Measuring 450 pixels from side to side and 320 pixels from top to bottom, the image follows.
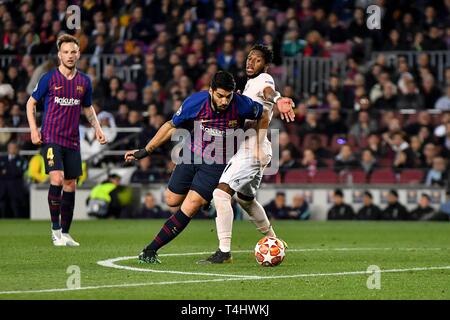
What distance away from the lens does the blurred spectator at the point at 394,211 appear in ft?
71.5

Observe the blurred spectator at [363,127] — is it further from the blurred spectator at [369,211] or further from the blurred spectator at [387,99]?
the blurred spectator at [369,211]

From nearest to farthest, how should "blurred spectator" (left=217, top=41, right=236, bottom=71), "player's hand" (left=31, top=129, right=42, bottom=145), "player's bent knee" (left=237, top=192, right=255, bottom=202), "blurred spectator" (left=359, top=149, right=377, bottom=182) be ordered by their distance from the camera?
"player's bent knee" (left=237, top=192, right=255, bottom=202) < "player's hand" (left=31, top=129, right=42, bottom=145) < "blurred spectator" (left=359, top=149, right=377, bottom=182) < "blurred spectator" (left=217, top=41, right=236, bottom=71)

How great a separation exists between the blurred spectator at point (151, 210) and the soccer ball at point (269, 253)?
11424mm

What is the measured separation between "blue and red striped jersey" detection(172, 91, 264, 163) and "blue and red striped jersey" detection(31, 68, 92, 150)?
9.49 feet

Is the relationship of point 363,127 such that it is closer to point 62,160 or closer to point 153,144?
point 62,160

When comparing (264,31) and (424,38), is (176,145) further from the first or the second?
(424,38)

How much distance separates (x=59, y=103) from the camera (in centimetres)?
1391

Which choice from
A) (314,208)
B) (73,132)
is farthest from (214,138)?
(314,208)

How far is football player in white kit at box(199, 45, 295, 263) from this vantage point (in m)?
11.3

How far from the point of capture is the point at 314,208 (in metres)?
22.3

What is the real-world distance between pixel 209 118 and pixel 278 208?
434 inches

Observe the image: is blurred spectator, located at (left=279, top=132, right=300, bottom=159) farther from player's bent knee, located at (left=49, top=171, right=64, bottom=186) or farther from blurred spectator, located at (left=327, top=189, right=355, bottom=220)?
player's bent knee, located at (left=49, top=171, right=64, bottom=186)

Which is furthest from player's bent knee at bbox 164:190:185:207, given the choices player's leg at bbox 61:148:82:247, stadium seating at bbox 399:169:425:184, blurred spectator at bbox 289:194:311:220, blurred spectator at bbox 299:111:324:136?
blurred spectator at bbox 299:111:324:136
